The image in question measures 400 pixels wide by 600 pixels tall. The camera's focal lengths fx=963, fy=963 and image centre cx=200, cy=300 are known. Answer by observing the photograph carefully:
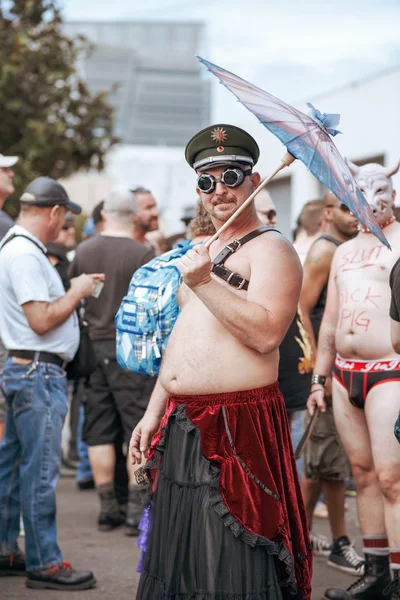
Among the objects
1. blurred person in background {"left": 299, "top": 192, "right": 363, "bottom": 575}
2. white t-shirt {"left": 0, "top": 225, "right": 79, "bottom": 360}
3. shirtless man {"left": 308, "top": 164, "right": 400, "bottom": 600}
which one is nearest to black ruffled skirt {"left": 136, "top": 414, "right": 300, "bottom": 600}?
shirtless man {"left": 308, "top": 164, "right": 400, "bottom": 600}

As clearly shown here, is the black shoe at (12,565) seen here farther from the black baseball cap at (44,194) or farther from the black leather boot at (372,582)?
the black baseball cap at (44,194)

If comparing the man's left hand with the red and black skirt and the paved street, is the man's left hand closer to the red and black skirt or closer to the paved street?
A: the red and black skirt

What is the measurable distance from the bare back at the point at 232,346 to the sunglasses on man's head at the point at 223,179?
238 millimetres

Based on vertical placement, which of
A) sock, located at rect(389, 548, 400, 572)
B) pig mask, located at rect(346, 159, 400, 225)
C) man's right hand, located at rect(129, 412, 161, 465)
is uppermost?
pig mask, located at rect(346, 159, 400, 225)

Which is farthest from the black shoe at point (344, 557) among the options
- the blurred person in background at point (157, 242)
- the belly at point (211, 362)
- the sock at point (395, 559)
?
the blurred person in background at point (157, 242)

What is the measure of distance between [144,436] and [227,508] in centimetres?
67

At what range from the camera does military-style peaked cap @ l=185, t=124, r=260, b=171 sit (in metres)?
3.74

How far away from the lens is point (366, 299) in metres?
5.06

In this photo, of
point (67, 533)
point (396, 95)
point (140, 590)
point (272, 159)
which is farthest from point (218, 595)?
point (272, 159)

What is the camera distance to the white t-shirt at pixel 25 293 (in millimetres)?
5340

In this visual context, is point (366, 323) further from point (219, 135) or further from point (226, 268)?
point (219, 135)

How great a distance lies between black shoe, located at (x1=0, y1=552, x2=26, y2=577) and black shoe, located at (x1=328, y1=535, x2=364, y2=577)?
1.94 metres

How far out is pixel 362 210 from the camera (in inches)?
141

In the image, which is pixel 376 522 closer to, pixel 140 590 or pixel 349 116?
pixel 140 590
